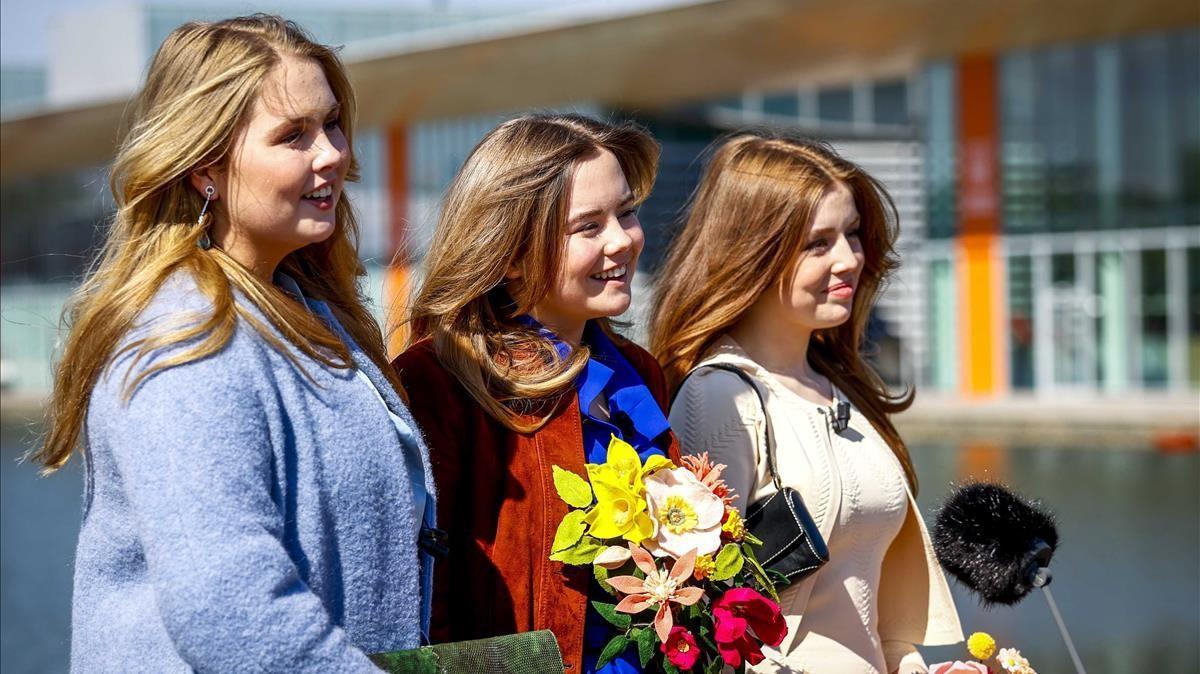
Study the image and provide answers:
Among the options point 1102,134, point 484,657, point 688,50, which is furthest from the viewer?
point 688,50

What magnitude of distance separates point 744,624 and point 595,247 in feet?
2.54

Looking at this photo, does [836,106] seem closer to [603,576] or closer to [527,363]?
[527,363]

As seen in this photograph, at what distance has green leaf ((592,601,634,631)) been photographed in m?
2.30

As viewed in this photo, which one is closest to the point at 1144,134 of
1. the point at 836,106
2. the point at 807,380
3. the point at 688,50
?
the point at 688,50

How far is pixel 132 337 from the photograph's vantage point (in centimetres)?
180

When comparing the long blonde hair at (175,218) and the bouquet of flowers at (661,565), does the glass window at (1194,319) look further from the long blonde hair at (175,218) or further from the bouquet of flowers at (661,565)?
the long blonde hair at (175,218)

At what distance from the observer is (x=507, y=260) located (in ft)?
8.50

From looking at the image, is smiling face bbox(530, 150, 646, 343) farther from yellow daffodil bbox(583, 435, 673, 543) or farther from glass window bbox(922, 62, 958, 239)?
glass window bbox(922, 62, 958, 239)

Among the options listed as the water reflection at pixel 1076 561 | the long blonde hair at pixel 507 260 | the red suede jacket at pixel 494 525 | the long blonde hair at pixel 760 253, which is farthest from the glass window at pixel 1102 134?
the red suede jacket at pixel 494 525

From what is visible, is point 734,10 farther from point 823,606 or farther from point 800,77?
point 823,606

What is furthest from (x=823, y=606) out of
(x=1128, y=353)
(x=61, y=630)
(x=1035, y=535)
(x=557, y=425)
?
(x=1128, y=353)

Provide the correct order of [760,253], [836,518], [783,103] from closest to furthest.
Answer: [836,518], [760,253], [783,103]

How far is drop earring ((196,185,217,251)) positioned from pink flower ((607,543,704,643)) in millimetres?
861

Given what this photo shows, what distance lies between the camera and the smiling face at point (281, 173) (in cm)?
197
